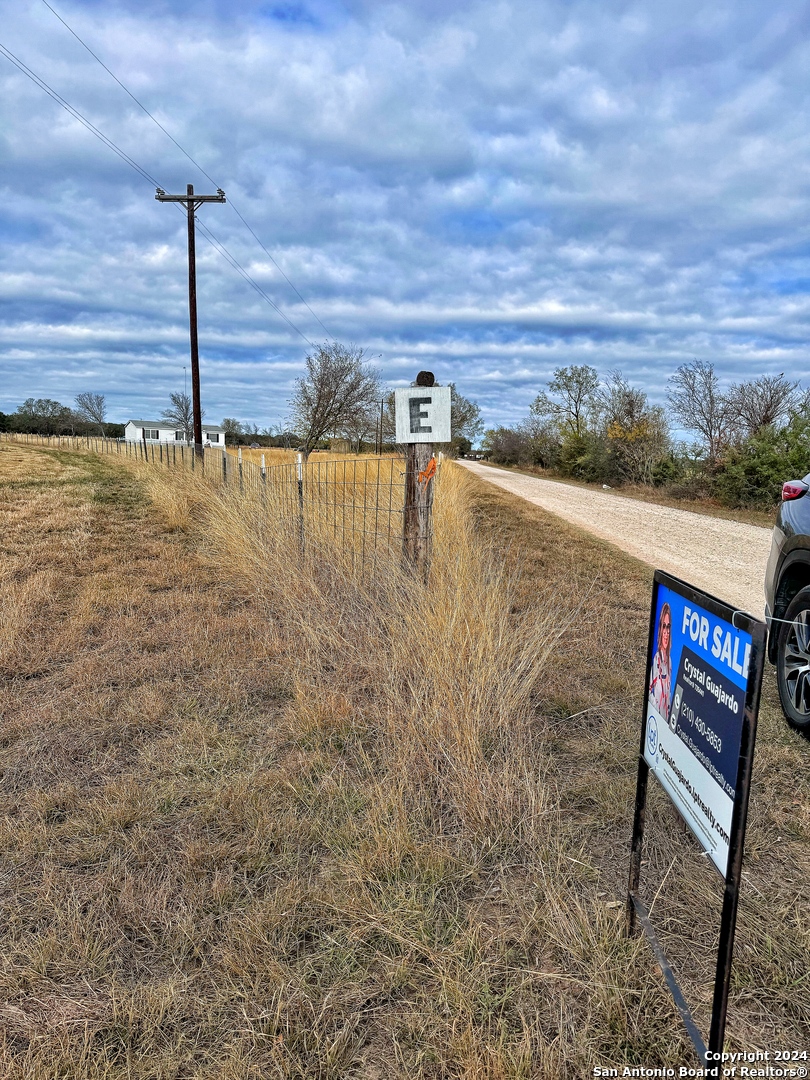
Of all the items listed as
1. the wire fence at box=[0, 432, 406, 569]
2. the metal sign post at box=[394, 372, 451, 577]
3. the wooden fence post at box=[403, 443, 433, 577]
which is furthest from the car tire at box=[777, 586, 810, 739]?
the wire fence at box=[0, 432, 406, 569]

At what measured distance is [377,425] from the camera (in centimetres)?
3297

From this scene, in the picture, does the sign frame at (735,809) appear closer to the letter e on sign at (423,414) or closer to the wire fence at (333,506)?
the letter e on sign at (423,414)

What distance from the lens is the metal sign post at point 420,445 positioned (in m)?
6.13

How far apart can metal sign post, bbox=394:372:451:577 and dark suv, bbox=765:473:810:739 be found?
2.80 metres

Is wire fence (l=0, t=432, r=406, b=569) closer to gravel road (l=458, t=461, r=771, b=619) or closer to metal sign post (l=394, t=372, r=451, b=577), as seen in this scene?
metal sign post (l=394, t=372, r=451, b=577)

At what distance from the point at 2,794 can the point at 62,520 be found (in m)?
9.82

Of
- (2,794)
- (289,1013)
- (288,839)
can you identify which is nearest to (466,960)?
(289,1013)

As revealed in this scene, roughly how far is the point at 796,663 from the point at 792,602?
1.21 ft

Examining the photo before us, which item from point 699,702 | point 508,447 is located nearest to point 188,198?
point 699,702

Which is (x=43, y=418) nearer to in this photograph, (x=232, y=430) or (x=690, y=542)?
(x=232, y=430)

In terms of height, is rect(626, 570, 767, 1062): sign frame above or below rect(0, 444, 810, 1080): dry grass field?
above

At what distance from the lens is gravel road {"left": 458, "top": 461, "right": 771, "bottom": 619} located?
7981mm

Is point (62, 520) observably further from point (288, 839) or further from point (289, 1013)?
point (289, 1013)

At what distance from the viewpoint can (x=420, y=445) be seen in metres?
6.27
